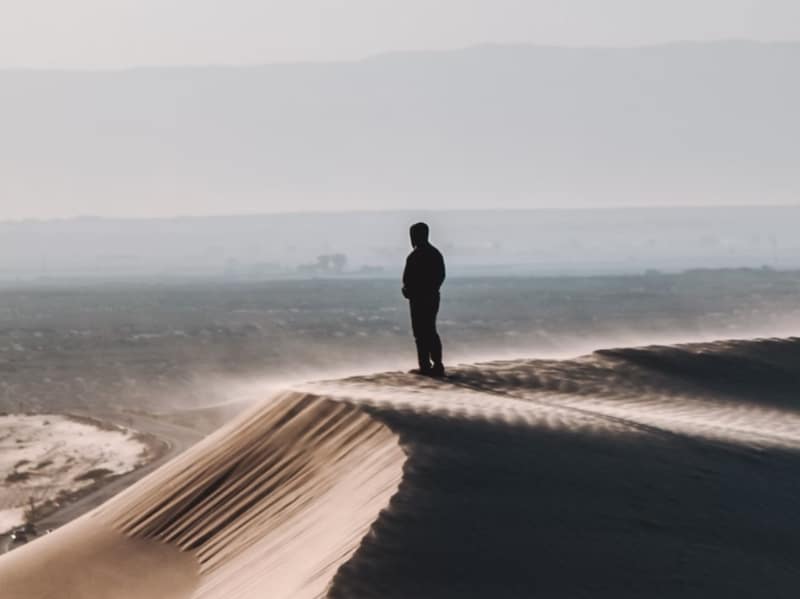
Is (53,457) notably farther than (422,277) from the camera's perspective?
Yes

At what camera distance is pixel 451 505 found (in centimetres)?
1026

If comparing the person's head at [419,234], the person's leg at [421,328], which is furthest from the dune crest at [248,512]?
the person's head at [419,234]

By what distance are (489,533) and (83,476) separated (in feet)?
48.0

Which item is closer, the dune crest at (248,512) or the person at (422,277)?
the dune crest at (248,512)

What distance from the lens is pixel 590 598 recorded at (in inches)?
348

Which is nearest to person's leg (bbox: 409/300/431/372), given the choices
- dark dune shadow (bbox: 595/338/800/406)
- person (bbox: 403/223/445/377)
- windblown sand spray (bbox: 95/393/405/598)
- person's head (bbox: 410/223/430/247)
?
person (bbox: 403/223/445/377)

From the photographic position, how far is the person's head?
1506 cm

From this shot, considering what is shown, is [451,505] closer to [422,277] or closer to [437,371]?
[422,277]

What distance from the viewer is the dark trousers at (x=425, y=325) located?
15.1 m

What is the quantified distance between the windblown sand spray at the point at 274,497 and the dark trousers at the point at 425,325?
132 cm

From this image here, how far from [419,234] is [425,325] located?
0.84 metres

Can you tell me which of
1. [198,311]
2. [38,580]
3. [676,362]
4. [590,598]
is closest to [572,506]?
[590,598]

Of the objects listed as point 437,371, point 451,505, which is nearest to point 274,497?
point 451,505

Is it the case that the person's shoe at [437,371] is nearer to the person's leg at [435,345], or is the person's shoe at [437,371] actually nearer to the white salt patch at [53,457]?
the person's leg at [435,345]
